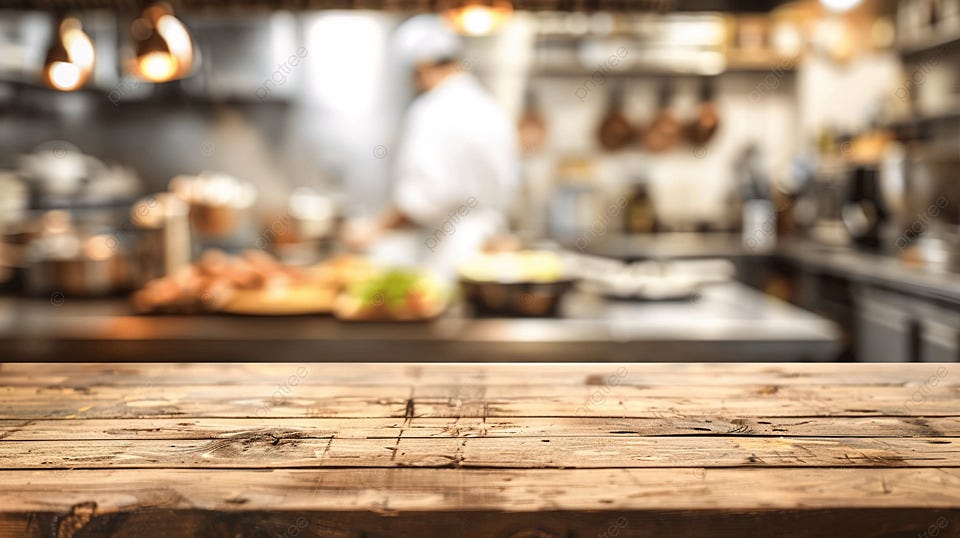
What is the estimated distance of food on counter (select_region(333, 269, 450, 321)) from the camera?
2895 millimetres

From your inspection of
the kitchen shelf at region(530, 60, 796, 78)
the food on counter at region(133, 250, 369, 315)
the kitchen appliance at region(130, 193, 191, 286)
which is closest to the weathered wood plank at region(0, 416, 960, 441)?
the food on counter at region(133, 250, 369, 315)

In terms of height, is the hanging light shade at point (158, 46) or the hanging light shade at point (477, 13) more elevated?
the hanging light shade at point (477, 13)

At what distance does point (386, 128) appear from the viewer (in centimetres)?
622

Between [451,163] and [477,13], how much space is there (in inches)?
66.4

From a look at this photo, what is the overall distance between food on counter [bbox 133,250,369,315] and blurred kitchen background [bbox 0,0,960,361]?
14mm

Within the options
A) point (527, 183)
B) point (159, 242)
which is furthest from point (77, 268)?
point (527, 183)

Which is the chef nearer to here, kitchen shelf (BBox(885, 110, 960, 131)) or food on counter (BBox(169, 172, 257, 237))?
food on counter (BBox(169, 172, 257, 237))

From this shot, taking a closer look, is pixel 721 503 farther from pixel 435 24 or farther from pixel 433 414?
pixel 435 24

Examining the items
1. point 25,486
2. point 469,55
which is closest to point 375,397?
point 25,486

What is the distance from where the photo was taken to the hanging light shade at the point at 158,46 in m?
2.27

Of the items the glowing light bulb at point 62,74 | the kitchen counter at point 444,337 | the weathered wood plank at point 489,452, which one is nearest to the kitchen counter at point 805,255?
the kitchen counter at point 444,337

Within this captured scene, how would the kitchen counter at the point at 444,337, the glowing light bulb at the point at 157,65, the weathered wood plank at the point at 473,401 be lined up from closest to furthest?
1. the weathered wood plank at the point at 473,401
2. the glowing light bulb at the point at 157,65
3. the kitchen counter at the point at 444,337

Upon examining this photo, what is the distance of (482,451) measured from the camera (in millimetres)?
1041

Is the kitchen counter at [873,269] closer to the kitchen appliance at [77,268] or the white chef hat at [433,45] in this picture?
the white chef hat at [433,45]
